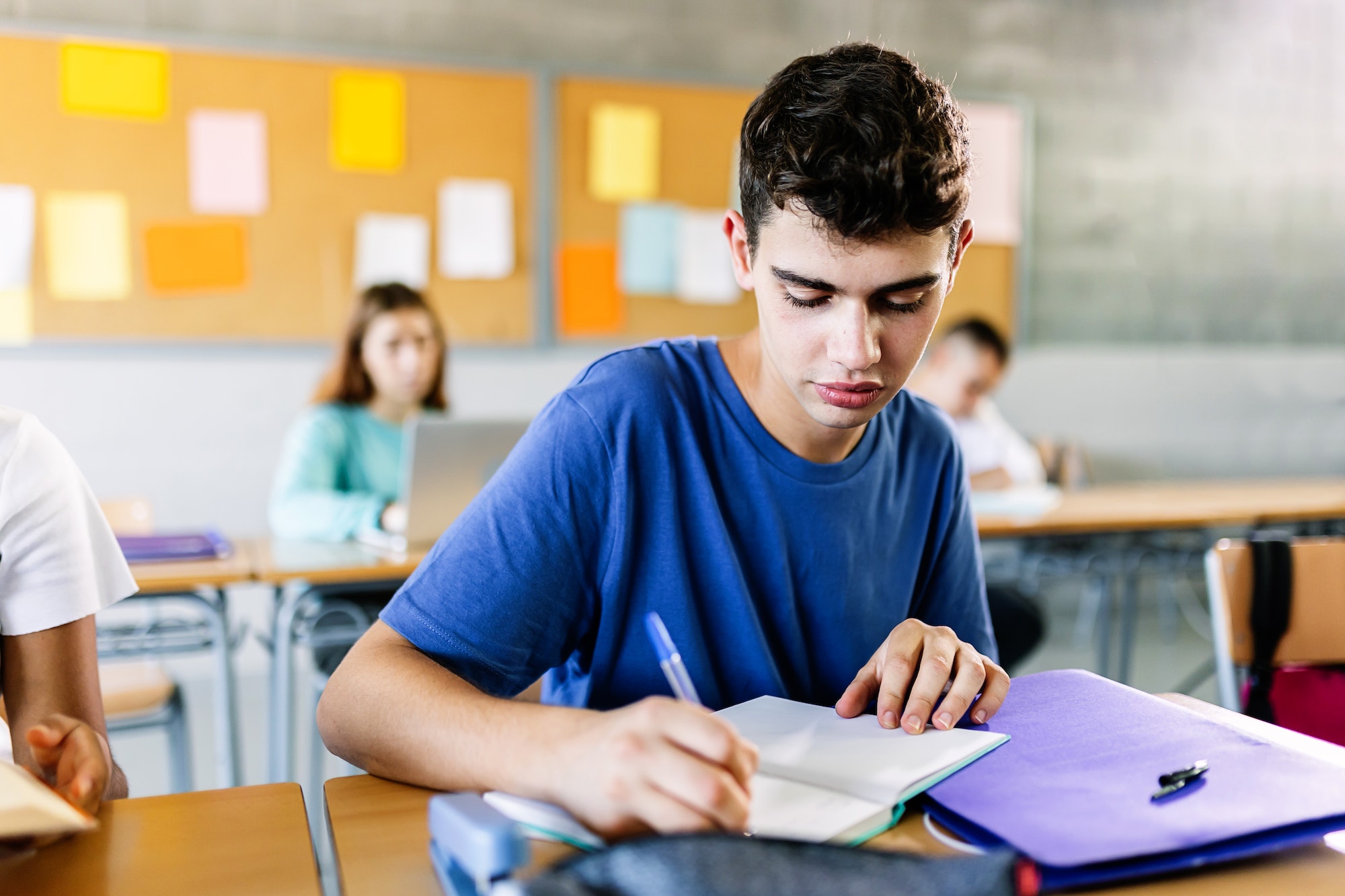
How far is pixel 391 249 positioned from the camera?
3.57 meters

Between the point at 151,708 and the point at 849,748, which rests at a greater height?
the point at 849,748

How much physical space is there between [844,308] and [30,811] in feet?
2.23

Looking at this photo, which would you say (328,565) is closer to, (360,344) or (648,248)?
(360,344)

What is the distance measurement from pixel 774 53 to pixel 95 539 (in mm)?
3417

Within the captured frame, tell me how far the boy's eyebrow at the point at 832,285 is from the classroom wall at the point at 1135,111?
2986 mm

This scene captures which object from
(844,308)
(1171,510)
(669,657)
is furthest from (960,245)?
(1171,510)

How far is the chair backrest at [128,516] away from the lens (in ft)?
7.93

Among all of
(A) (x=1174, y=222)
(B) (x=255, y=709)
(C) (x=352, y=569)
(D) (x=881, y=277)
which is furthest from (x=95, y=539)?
(A) (x=1174, y=222)

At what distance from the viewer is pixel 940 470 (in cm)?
120

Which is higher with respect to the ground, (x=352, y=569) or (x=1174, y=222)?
(x=1174, y=222)

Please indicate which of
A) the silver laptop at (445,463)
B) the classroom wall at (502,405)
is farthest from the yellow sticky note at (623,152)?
the silver laptop at (445,463)

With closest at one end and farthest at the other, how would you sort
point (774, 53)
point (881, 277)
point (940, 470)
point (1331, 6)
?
point (881, 277) → point (940, 470) → point (774, 53) → point (1331, 6)

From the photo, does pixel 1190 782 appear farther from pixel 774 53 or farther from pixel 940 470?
pixel 774 53

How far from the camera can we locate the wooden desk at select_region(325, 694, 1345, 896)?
68cm
